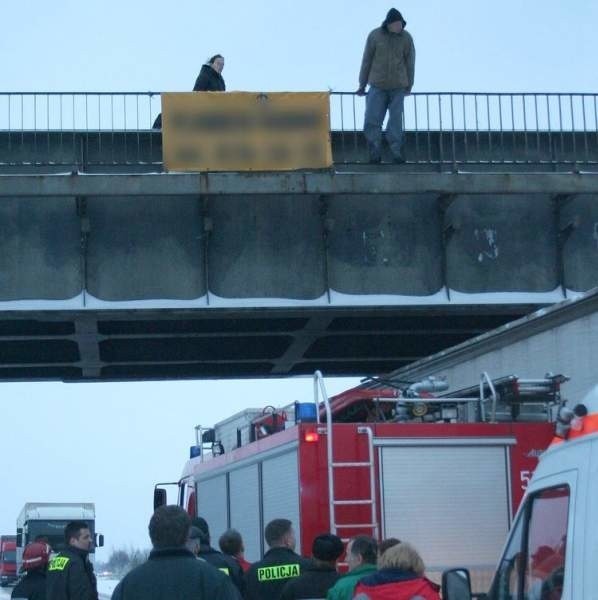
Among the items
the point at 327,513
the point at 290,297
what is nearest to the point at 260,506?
the point at 327,513

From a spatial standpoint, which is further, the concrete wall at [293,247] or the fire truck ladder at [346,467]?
the concrete wall at [293,247]

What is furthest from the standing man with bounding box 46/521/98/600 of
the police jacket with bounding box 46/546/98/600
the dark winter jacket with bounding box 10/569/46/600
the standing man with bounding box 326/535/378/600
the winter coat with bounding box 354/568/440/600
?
the winter coat with bounding box 354/568/440/600

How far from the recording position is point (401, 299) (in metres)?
18.1

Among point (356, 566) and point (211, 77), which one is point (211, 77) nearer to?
point (211, 77)

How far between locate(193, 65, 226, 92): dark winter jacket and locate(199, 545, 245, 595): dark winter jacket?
11.3m

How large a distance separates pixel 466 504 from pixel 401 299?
8485 mm

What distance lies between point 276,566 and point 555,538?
11.4 ft

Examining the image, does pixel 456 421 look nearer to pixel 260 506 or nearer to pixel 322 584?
pixel 260 506

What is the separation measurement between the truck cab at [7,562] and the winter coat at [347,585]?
48.3 metres

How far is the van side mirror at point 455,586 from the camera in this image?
609cm

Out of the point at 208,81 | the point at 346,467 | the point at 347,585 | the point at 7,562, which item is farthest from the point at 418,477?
the point at 7,562

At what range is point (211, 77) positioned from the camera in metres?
19.8

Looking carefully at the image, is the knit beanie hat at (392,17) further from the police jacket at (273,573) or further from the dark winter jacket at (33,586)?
the police jacket at (273,573)

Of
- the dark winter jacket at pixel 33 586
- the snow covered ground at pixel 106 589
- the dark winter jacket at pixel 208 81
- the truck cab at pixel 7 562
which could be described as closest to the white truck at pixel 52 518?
the snow covered ground at pixel 106 589
